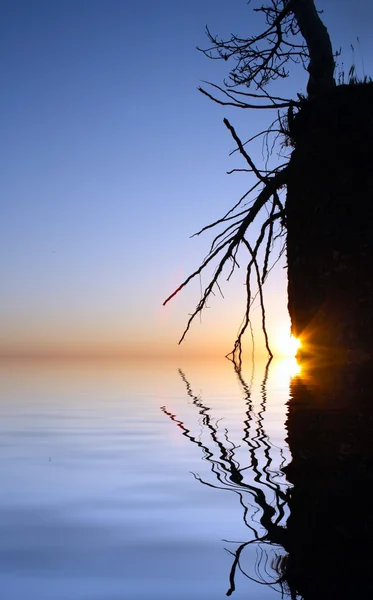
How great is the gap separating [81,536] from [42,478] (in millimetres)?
878

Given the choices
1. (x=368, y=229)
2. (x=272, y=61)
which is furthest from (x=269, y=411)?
(x=272, y=61)

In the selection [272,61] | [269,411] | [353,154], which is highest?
[272,61]

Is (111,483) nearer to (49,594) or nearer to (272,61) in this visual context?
(49,594)

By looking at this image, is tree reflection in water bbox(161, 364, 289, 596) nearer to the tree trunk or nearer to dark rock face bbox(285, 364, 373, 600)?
dark rock face bbox(285, 364, 373, 600)

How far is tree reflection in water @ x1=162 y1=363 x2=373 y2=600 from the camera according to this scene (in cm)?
125

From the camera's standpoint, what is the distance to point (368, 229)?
212 inches

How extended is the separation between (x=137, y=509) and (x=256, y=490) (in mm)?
387

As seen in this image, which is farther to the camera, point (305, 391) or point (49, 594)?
point (305, 391)

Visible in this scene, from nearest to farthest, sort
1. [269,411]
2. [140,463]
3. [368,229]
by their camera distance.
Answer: [140,463], [269,411], [368,229]

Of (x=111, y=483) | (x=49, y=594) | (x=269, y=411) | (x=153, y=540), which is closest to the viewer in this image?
(x=49, y=594)

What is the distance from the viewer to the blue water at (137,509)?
1.24m

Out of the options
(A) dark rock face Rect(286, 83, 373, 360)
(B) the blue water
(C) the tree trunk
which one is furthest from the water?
(C) the tree trunk

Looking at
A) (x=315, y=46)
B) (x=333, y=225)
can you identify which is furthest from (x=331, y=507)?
(x=315, y=46)

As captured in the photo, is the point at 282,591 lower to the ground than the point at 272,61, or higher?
lower
